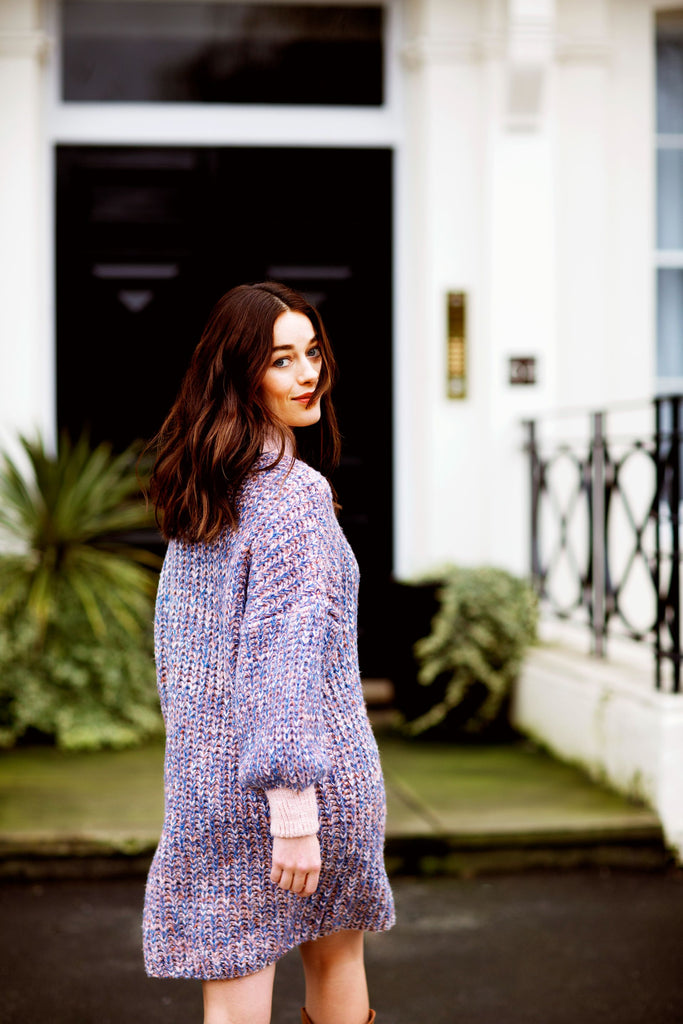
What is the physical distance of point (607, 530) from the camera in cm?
498

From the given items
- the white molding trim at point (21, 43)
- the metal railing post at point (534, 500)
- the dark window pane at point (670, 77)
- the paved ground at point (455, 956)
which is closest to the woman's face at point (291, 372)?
the paved ground at point (455, 956)

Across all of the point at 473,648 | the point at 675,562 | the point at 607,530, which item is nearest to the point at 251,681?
the point at 675,562

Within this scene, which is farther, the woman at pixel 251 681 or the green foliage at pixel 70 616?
the green foliage at pixel 70 616

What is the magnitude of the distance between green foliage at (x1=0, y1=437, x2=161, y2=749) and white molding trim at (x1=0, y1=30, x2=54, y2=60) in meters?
1.82

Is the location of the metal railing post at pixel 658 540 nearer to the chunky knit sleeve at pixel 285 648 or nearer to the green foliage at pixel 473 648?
the green foliage at pixel 473 648

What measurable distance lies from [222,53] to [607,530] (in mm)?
3174

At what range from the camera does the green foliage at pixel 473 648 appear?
17.9 ft

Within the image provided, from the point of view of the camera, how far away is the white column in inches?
233

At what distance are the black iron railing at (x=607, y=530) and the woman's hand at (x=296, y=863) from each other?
108 inches

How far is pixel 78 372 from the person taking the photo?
6.34 m

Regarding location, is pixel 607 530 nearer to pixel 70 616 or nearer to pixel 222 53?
pixel 70 616

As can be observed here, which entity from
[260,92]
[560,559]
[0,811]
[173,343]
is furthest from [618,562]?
[0,811]

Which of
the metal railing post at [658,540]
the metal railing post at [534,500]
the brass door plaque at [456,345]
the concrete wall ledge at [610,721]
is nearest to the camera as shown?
the concrete wall ledge at [610,721]

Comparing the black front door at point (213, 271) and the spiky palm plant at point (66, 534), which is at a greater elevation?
the black front door at point (213, 271)
